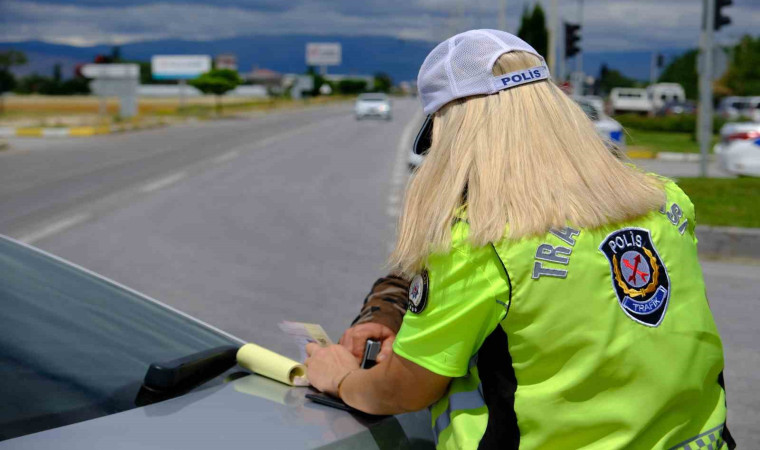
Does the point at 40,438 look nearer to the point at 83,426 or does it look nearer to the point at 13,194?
the point at 83,426

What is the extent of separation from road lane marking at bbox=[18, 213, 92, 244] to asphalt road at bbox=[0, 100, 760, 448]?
0.03 metres

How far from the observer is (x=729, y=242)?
866 cm

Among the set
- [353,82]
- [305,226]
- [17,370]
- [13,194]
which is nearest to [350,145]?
[13,194]

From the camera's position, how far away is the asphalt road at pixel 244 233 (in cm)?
615

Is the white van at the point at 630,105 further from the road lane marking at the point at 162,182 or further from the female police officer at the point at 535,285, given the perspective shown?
the female police officer at the point at 535,285

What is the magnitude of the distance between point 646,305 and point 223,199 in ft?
37.8

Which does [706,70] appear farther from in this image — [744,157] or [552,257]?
[552,257]

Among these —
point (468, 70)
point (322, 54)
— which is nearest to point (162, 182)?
point (468, 70)

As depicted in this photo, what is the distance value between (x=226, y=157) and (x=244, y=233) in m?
→ 11.3

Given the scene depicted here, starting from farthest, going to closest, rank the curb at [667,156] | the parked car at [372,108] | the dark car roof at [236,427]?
the parked car at [372,108], the curb at [667,156], the dark car roof at [236,427]

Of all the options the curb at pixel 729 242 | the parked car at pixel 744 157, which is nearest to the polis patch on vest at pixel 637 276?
the curb at pixel 729 242

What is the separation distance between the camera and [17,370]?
82.5 inches

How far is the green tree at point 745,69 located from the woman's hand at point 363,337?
66.9 m

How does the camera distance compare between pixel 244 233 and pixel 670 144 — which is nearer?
pixel 244 233
